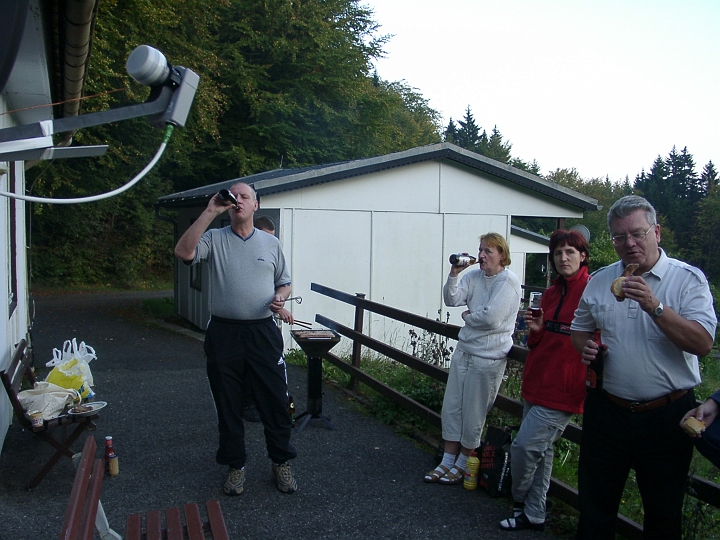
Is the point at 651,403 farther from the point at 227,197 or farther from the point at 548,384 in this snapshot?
the point at 227,197

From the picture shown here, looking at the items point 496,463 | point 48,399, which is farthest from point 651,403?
point 48,399

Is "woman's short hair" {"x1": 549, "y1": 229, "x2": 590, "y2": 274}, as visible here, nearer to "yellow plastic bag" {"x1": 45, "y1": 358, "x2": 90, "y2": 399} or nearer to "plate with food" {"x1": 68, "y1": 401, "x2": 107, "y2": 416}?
"plate with food" {"x1": 68, "y1": 401, "x2": 107, "y2": 416}

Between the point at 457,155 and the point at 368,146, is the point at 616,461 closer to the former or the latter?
the point at 457,155

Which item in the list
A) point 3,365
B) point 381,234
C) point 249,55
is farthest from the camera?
point 249,55

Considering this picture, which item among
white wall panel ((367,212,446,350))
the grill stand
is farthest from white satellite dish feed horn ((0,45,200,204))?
white wall panel ((367,212,446,350))

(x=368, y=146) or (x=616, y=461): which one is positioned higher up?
(x=368, y=146)

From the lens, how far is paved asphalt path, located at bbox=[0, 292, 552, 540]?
3.88 m

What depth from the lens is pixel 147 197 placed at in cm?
2283

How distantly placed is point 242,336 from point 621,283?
2.40m

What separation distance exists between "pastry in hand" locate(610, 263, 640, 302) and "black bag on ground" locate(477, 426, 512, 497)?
1783mm

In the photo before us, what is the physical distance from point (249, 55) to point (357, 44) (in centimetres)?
562

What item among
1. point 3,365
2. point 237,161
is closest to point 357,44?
point 237,161

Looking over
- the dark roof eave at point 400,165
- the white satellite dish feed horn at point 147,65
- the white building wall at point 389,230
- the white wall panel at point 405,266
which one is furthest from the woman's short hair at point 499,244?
the white wall panel at point 405,266

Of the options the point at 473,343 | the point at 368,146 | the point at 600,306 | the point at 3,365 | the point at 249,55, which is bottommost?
the point at 3,365
